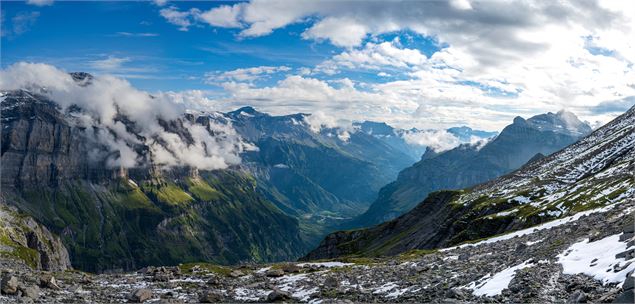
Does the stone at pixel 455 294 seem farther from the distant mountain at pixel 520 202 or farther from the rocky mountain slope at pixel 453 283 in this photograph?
the distant mountain at pixel 520 202

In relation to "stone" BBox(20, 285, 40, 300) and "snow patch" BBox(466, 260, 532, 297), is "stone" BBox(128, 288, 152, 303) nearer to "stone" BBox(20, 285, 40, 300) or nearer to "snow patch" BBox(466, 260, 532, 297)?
"stone" BBox(20, 285, 40, 300)

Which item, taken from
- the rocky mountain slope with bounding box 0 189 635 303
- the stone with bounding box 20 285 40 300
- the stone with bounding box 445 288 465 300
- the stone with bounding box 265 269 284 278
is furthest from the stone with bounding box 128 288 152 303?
the stone with bounding box 445 288 465 300

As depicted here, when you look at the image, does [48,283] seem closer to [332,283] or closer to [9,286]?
[9,286]

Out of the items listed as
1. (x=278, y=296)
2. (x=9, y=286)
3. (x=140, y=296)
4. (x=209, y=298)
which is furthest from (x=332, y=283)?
(x=9, y=286)

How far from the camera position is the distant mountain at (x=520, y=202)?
95.6m

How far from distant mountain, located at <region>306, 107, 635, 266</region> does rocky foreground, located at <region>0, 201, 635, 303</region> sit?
96.6 feet

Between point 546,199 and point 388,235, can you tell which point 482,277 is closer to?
point 546,199

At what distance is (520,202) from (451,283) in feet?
335

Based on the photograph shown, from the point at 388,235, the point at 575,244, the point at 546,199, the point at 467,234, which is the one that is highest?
the point at 575,244

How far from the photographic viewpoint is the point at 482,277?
36250 mm

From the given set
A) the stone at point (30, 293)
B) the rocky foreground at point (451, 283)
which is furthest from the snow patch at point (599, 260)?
the stone at point (30, 293)

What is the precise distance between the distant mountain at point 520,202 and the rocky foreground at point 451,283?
29.4m

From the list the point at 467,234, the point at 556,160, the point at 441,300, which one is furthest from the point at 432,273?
the point at 556,160

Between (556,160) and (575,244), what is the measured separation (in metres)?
169
